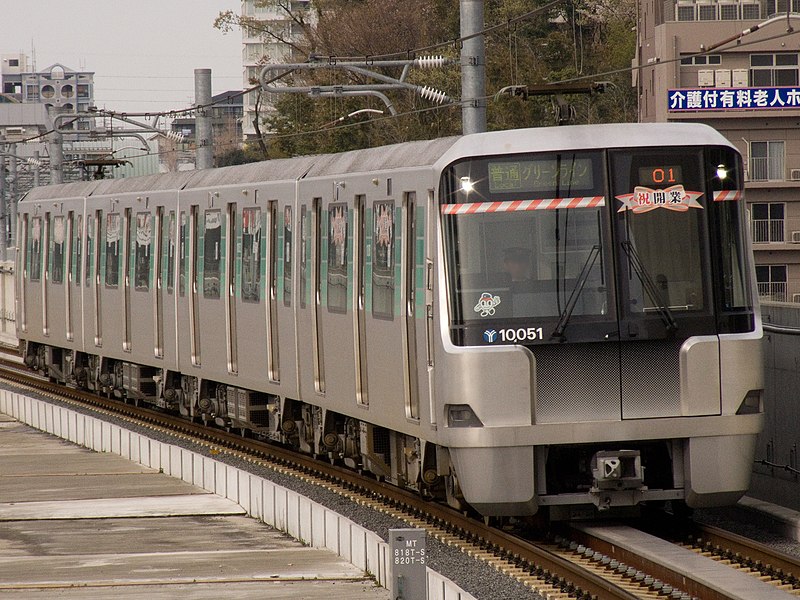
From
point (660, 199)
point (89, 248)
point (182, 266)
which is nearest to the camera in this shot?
point (660, 199)

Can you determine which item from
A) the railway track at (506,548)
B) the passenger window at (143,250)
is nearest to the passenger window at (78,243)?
the passenger window at (143,250)

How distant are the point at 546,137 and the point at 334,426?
5216mm

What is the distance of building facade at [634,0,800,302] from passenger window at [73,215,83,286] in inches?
846

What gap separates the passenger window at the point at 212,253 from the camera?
65.2 feet

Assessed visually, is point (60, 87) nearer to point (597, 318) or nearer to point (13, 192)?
point (13, 192)

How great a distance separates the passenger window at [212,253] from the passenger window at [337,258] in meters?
4.18

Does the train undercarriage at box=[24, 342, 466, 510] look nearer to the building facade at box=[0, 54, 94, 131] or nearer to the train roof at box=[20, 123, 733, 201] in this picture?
the train roof at box=[20, 123, 733, 201]

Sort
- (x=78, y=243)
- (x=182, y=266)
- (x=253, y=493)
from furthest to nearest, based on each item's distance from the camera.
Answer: (x=78, y=243), (x=182, y=266), (x=253, y=493)

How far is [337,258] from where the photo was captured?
51.0 feet

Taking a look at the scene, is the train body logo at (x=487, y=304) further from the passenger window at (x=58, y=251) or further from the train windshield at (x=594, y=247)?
the passenger window at (x=58, y=251)

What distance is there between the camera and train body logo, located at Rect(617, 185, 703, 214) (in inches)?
484

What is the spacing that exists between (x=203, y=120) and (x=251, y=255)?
11.4m

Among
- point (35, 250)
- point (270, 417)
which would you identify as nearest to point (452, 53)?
point (35, 250)

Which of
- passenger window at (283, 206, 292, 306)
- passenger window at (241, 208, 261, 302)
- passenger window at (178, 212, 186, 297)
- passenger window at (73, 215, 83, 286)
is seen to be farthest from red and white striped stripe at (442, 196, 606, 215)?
passenger window at (73, 215, 83, 286)
